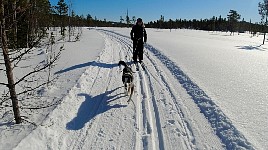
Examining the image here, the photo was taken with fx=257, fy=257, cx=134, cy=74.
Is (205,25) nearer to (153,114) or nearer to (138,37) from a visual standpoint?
(138,37)

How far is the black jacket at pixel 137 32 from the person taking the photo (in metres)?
11.7

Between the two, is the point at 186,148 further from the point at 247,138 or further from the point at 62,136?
the point at 62,136

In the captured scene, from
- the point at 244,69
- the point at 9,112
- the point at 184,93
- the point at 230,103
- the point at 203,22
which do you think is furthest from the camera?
the point at 203,22

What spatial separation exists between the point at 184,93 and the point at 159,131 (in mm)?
2608

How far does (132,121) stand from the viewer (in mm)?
5418

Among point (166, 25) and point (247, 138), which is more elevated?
point (166, 25)

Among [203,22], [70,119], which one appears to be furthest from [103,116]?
[203,22]

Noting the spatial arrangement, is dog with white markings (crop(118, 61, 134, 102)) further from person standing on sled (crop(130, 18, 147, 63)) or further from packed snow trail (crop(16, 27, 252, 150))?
person standing on sled (crop(130, 18, 147, 63))

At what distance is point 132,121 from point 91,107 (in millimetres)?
1328

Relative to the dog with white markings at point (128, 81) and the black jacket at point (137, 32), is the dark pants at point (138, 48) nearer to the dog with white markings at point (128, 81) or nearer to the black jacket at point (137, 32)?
the black jacket at point (137, 32)

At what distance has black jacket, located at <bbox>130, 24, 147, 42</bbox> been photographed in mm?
11656

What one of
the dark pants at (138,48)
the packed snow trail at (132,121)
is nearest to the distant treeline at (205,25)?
the dark pants at (138,48)

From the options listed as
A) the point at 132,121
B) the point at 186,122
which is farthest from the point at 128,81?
the point at 186,122

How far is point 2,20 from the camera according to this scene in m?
3.99
